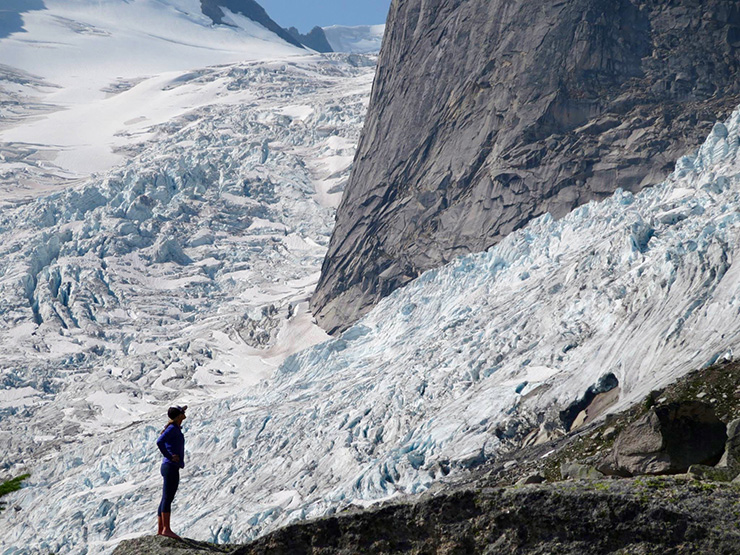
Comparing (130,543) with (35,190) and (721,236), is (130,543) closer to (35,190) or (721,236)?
(721,236)

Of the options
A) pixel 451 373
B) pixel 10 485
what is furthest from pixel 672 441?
pixel 451 373

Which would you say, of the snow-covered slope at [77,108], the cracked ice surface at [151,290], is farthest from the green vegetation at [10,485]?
the snow-covered slope at [77,108]

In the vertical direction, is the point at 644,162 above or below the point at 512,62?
below

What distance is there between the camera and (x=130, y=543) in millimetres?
7926

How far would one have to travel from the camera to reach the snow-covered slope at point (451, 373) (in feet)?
93.1

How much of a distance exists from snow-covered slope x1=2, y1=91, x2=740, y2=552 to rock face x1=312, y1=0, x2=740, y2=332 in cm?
1151

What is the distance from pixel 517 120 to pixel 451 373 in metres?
31.3

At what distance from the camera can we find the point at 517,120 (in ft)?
202

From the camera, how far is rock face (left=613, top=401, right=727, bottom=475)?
11172mm

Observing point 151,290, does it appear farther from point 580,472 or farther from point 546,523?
point 546,523

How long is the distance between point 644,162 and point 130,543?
51.2 meters

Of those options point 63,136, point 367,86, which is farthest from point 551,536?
point 63,136

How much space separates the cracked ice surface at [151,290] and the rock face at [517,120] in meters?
9.84

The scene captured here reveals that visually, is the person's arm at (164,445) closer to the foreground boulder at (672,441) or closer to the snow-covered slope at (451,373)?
the foreground boulder at (672,441)
